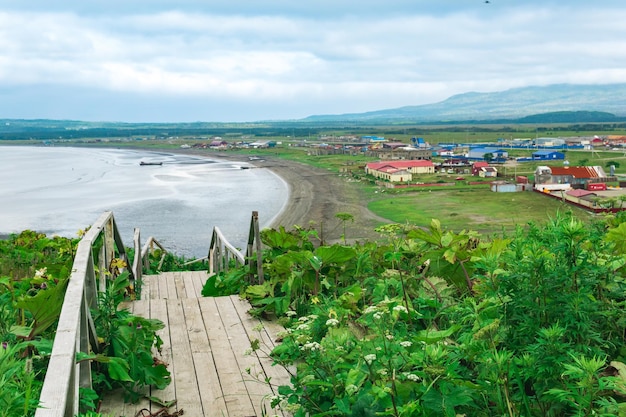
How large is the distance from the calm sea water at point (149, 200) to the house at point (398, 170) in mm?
10539

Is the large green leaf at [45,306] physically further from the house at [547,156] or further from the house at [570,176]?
the house at [547,156]

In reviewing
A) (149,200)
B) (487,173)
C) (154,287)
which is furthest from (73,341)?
(487,173)

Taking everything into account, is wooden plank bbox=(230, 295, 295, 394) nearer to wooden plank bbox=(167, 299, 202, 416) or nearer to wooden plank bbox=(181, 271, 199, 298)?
wooden plank bbox=(167, 299, 202, 416)

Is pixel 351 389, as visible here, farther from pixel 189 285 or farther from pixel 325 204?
pixel 325 204

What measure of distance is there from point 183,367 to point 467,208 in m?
39.2

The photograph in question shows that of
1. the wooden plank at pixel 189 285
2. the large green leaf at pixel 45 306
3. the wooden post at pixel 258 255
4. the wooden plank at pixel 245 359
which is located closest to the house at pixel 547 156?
the wooden plank at pixel 189 285

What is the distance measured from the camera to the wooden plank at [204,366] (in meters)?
3.63

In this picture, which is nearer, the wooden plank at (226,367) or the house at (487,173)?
the wooden plank at (226,367)

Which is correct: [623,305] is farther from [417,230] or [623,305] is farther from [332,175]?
[332,175]

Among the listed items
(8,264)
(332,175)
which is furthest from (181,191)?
(8,264)

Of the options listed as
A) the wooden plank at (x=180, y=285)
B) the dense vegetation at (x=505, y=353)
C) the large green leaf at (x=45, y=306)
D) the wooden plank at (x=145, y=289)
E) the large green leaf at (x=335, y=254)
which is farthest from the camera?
the wooden plank at (x=180, y=285)

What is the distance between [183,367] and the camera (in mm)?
4230

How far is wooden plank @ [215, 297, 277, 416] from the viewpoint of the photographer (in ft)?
11.9

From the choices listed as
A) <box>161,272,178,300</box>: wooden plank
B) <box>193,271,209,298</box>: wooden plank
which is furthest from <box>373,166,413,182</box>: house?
<box>161,272,178,300</box>: wooden plank
